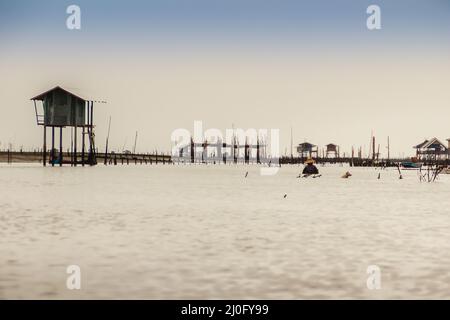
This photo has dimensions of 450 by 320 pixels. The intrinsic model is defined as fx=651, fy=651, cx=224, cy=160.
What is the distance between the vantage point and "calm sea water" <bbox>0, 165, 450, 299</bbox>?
9484 millimetres

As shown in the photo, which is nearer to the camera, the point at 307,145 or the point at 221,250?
the point at 221,250

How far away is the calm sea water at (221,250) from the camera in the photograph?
9.48 metres

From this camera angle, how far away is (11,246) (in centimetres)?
1338

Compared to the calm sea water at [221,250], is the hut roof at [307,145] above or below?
above

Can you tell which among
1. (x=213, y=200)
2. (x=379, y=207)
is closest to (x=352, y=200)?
(x=379, y=207)

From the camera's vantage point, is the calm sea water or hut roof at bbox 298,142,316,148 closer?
the calm sea water

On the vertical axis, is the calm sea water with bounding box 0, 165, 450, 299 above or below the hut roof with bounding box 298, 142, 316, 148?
below

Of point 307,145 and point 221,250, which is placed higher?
point 307,145

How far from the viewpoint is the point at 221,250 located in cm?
1311

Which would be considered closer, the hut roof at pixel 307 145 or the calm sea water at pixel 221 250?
the calm sea water at pixel 221 250
